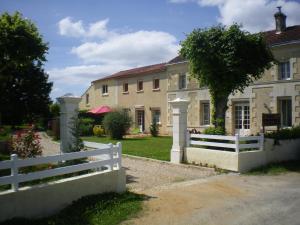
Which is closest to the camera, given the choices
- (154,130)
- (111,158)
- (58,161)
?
(58,161)

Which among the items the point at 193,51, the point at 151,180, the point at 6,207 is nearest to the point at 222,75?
the point at 193,51

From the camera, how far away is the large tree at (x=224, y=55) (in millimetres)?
12805

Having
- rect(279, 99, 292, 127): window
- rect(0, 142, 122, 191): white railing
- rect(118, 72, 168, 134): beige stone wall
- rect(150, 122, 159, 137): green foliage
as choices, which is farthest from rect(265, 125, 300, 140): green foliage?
rect(118, 72, 168, 134): beige stone wall

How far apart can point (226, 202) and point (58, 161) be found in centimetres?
378

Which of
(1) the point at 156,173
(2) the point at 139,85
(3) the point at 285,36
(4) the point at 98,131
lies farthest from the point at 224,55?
(2) the point at 139,85

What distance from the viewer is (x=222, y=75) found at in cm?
1292

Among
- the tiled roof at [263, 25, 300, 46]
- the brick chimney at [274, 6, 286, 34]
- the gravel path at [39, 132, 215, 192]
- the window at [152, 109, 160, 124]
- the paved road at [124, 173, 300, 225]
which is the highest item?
the brick chimney at [274, 6, 286, 34]

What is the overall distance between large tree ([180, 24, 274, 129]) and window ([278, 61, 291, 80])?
7.02 m

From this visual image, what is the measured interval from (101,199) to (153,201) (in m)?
1.13

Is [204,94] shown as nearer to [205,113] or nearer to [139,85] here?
[205,113]

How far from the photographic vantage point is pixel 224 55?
12.7 m

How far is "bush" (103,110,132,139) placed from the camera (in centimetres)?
2256

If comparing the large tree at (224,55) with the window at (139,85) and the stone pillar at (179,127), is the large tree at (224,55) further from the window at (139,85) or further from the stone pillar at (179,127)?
the window at (139,85)

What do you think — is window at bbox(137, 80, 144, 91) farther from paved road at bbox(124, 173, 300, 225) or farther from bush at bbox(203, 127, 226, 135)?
paved road at bbox(124, 173, 300, 225)
